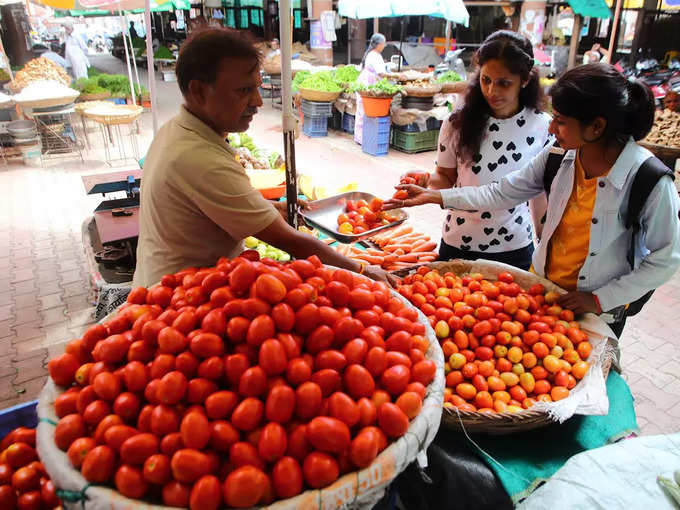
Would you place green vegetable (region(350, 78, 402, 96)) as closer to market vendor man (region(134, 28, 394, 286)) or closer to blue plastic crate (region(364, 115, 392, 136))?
blue plastic crate (region(364, 115, 392, 136))

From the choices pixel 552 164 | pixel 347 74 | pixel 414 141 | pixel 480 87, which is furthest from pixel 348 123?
pixel 552 164

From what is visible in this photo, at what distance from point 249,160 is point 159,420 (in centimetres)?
494

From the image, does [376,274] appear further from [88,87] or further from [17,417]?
[88,87]

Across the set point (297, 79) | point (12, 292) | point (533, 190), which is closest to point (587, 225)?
point (533, 190)

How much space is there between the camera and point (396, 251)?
382 cm

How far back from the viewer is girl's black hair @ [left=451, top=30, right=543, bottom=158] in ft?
7.88

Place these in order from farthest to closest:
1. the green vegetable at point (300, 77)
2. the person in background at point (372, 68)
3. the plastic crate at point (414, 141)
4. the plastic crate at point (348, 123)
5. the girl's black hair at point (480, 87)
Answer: the green vegetable at point (300, 77), the plastic crate at point (348, 123), the person in background at point (372, 68), the plastic crate at point (414, 141), the girl's black hair at point (480, 87)

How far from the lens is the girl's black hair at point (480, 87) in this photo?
7.88 ft

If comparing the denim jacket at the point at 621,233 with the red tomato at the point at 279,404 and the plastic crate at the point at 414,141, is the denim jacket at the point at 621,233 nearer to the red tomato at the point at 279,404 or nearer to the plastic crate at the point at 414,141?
the red tomato at the point at 279,404

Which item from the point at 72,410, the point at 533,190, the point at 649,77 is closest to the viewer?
the point at 72,410

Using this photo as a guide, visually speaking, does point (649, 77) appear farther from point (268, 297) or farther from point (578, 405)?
point (268, 297)

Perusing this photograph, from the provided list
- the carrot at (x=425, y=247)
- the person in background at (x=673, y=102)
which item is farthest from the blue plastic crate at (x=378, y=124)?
the carrot at (x=425, y=247)

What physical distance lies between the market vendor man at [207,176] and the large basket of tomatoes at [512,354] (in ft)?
2.14

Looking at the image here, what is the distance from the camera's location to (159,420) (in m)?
1.13
